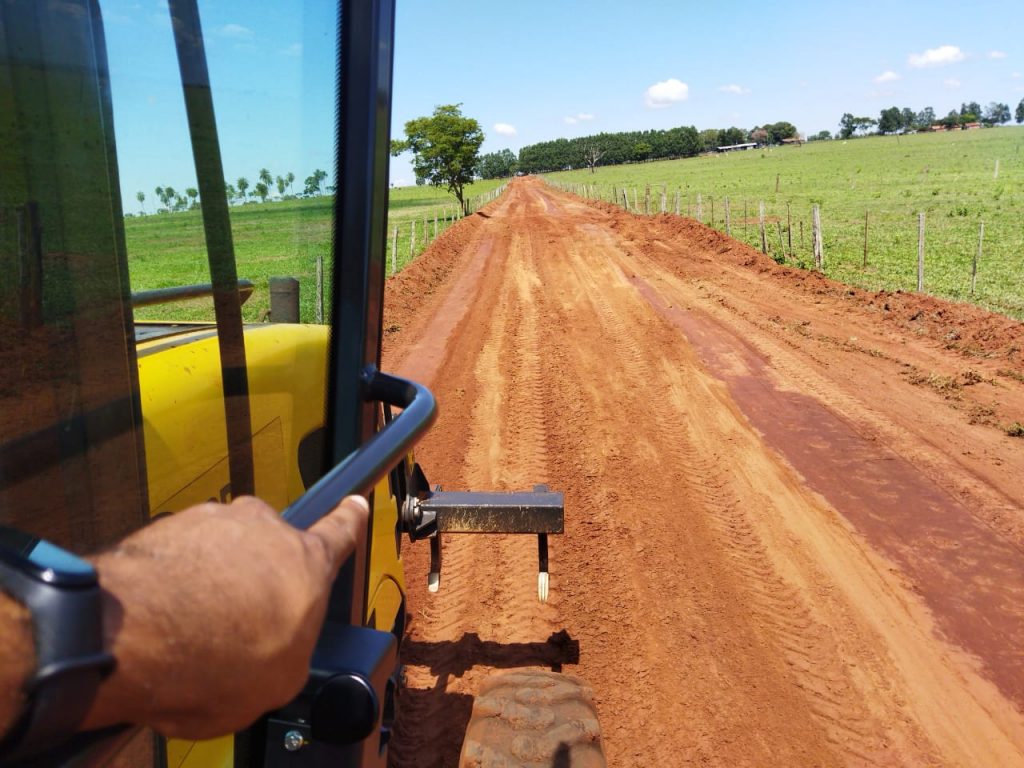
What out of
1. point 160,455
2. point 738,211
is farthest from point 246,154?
point 738,211

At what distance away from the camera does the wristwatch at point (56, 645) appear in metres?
0.57

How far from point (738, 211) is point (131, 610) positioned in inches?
1459

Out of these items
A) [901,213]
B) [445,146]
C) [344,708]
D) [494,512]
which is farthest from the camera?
[445,146]

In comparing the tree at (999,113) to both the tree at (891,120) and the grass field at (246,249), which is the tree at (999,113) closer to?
the tree at (891,120)

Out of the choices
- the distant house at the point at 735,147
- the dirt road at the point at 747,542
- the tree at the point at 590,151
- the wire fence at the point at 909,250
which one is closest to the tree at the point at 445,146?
the wire fence at the point at 909,250

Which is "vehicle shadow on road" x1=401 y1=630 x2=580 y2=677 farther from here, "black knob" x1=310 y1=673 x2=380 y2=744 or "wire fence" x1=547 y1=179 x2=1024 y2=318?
"wire fence" x1=547 y1=179 x2=1024 y2=318

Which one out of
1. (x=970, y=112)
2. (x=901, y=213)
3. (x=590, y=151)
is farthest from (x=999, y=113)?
(x=901, y=213)

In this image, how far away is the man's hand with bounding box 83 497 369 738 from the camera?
62cm

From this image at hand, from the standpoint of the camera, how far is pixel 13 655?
0.57 meters

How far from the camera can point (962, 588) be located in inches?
187

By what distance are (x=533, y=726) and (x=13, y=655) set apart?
7.63 ft

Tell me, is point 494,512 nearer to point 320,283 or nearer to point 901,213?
point 320,283

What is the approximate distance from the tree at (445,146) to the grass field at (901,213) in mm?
11301

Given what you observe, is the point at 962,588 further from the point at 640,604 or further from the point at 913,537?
the point at 640,604
